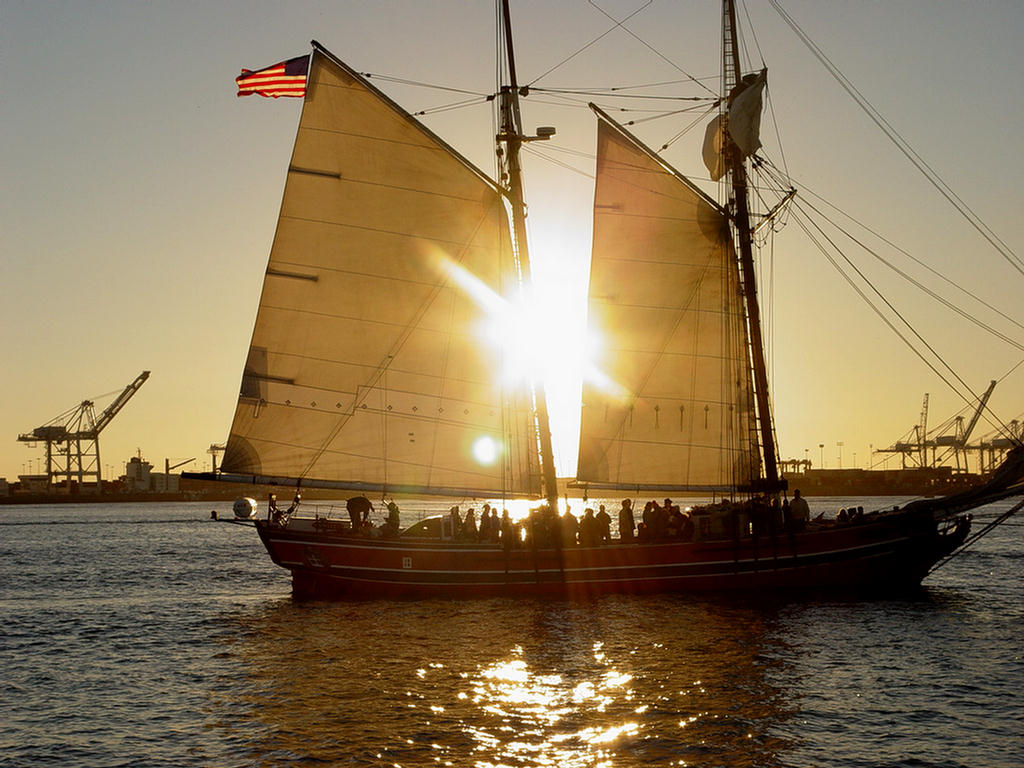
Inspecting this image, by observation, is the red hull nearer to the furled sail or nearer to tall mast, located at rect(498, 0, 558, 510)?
tall mast, located at rect(498, 0, 558, 510)

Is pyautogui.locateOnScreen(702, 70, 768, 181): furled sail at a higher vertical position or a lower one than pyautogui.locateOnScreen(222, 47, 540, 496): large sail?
higher

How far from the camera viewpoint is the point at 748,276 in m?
46.1

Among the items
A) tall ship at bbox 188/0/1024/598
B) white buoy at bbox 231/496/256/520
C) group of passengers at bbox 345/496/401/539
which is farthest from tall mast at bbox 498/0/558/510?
white buoy at bbox 231/496/256/520

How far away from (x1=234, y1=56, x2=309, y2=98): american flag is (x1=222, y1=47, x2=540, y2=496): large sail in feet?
2.41

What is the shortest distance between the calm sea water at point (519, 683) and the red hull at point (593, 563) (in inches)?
37.8

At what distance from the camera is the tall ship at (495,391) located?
41.6 meters

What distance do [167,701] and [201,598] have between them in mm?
22556

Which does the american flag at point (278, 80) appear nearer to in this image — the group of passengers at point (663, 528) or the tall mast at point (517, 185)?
the tall mast at point (517, 185)

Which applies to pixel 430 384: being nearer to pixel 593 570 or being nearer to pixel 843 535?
pixel 593 570

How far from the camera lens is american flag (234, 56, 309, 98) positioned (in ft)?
138

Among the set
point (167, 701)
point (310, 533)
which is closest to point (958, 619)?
point (310, 533)

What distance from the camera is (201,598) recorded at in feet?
163

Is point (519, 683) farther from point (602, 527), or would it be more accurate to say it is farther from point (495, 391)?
point (495, 391)

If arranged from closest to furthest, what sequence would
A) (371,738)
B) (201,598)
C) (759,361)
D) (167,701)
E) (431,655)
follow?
(371,738)
(167,701)
(431,655)
(759,361)
(201,598)
